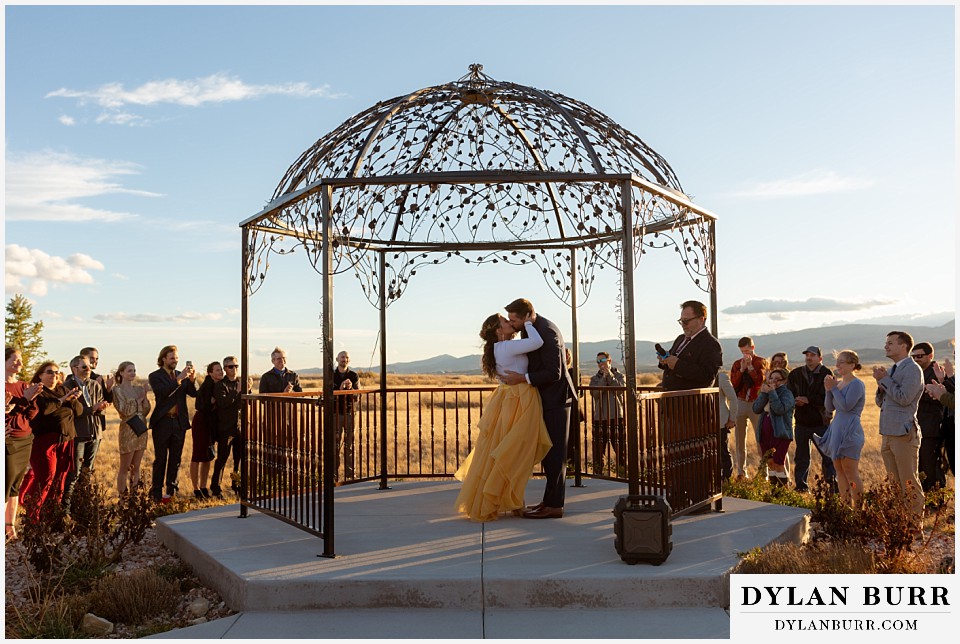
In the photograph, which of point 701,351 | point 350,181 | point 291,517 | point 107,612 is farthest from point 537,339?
point 107,612

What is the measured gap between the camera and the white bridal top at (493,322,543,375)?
7.00 m

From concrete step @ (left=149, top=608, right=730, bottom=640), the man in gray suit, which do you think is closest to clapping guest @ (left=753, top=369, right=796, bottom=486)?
the man in gray suit

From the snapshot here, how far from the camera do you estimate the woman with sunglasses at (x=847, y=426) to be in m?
7.71

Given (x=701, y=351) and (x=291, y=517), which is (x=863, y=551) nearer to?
(x=701, y=351)

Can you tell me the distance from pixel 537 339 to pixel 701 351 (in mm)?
1518

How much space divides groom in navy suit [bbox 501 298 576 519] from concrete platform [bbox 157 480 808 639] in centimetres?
46

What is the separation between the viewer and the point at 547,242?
31.9 ft

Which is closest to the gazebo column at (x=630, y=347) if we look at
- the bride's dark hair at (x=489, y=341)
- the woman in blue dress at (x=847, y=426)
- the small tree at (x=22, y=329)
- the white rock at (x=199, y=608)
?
the bride's dark hair at (x=489, y=341)

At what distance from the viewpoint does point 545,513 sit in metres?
7.27

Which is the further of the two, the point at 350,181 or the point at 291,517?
the point at 291,517

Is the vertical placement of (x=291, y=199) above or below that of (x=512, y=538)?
above

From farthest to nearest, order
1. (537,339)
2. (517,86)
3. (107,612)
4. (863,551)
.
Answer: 1. (517,86)
2. (537,339)
3. (863,551)
4. (107,612)

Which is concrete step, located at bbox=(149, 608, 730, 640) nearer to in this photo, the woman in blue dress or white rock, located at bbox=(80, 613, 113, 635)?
white rock, located at bbox=(80, 613, 113, 635)

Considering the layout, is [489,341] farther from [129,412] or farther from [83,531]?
[129,412]
